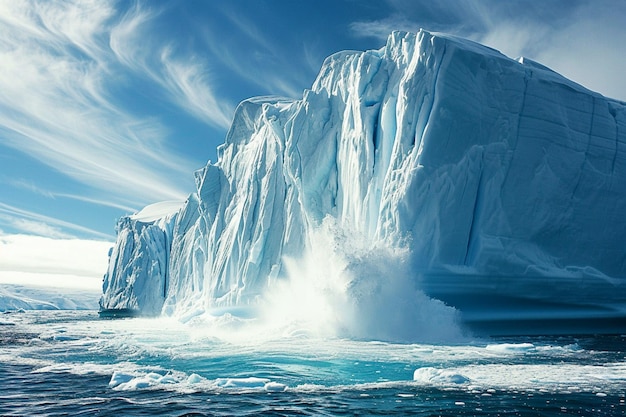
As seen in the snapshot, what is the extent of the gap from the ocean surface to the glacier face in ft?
15.3

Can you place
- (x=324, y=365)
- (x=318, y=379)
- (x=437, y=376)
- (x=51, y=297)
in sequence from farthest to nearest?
(x=51, y=297) < (x=324, y=365) < (x=318, y=379) < (x=437, y=376)

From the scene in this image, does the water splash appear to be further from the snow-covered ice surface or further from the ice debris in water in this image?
the snow-covered ice surface

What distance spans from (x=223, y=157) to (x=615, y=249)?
21.3 m

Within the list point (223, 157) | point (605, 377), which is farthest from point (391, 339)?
point (223, 157)

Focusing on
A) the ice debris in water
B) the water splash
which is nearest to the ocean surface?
the ice debris in water

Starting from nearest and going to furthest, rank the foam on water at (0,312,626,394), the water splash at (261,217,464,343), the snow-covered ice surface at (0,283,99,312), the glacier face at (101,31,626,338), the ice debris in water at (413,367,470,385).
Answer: the foam on water at (0,312,626,394), the ice debris in water at (413,367,470,385), the water splash at (261,217,464,343), the glacier face at (101,31,626,338), the snow-covered ice surface at (0,283,99,312)

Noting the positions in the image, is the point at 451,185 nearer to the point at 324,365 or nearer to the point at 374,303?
the point at 374,303

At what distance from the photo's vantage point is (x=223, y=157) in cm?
3494

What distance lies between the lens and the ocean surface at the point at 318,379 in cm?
798

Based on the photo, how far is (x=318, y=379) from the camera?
1034 cm

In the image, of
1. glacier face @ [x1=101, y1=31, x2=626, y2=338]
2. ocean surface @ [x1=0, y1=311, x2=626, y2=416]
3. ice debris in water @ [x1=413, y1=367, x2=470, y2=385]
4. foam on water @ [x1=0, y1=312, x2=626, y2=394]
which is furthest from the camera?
glacier face @ [x1=101, y1=31, x2=626, y2=338]

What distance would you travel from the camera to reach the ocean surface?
314 inches

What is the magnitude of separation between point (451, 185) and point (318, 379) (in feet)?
38.5

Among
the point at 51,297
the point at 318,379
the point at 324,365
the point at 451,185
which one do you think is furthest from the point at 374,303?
the point at 51,297
